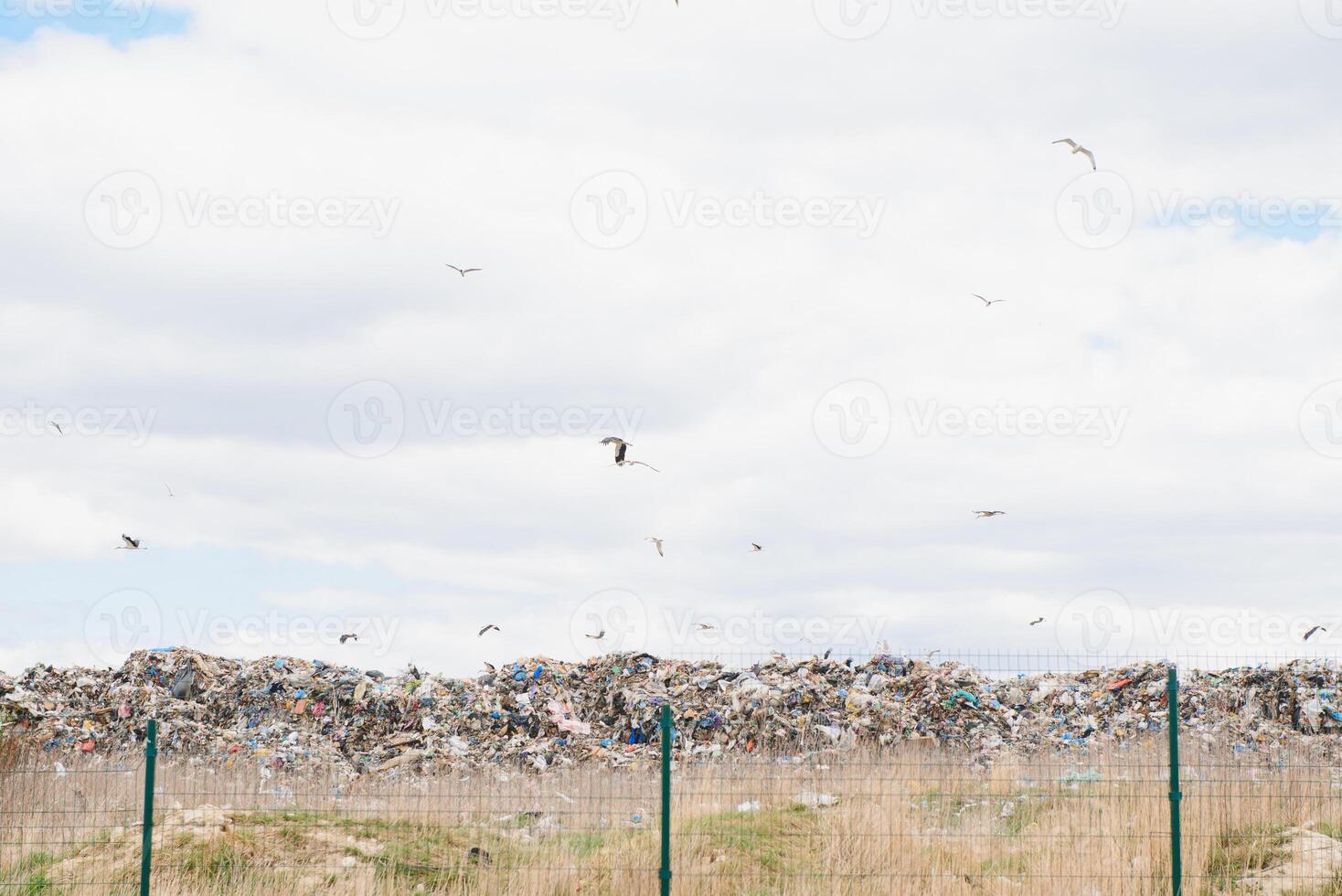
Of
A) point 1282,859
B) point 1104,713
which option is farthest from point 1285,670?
point 1282,859

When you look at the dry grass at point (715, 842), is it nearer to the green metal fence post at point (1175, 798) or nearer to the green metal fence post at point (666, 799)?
the green metal fence post at point (1175, 798)

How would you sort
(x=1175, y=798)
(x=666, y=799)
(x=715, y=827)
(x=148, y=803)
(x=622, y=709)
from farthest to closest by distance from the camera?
(x=622, y=709) < (x=715, y=827) < (x=1175, y=798) < (x=148, y=803) < (x=666, y=799)

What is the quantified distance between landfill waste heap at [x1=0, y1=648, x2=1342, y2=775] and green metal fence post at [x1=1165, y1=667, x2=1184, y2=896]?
7778 mm

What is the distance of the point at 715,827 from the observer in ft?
37.0

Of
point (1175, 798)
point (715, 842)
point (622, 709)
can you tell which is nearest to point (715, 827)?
point (715, 842)

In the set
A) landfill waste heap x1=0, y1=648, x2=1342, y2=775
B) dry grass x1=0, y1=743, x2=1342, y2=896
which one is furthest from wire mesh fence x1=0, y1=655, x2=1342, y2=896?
landfill waste heap x1=0, y1=648, x2=1342, y2=775

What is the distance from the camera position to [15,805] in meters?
12.5

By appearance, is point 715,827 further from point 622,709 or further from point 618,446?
point 622,709

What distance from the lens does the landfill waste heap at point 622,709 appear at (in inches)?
704

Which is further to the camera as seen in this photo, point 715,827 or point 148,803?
point 715,827

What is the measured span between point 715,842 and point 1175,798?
3978 mm

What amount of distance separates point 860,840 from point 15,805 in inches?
346

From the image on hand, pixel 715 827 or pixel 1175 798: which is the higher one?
pixel 1175 798

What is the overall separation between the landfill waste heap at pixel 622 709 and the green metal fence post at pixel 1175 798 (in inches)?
306
